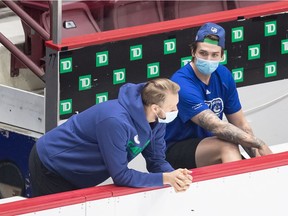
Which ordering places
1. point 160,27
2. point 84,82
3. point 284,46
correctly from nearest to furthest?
point 84,82 < point 160,27 < point 284,46

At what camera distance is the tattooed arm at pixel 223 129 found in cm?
724

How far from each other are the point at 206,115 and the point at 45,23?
64.1 inches

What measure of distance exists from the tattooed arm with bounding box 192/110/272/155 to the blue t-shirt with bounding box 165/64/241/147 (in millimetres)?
42

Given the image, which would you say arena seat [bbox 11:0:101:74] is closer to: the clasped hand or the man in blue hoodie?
the man in blue hoodie

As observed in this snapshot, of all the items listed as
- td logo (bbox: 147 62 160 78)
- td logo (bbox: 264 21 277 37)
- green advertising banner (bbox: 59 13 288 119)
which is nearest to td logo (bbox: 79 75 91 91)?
green advertising banner (bbox: 59 13 288 119)

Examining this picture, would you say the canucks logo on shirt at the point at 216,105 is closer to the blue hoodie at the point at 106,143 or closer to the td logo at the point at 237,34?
the blue hoodie at the point at 106,143

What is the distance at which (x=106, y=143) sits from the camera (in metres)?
6.31

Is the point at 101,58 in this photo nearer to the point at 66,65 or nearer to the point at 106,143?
the point at 66,65

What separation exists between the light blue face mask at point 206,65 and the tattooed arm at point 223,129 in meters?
0.22

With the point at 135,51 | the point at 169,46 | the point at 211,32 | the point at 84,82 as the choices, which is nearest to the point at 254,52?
the point at 169,46

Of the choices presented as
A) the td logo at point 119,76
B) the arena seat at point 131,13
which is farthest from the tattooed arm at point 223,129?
the arena seat at point 131,13

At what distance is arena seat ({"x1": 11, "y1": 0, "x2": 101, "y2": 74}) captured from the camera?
8.42 m

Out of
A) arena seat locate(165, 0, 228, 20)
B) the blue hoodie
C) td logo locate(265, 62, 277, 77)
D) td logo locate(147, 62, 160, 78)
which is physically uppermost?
arena seat locate(165, 0, 228, 20)

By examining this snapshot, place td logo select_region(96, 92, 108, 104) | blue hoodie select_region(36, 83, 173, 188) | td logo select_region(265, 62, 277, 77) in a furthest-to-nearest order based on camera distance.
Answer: td logo select_region(265, 62, 277, 77) → td logo select_region(96, 92, 108, 104) → blue hoodie select_region(36, 83, 173, 188)
